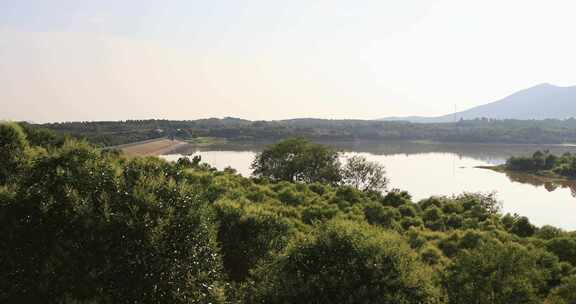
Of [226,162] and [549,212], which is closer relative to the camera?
[549,212]

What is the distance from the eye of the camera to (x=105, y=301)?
9.27m

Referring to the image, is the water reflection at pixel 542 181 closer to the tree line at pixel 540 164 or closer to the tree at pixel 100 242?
the tree line at pixel 540 164

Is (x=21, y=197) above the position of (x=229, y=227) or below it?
above

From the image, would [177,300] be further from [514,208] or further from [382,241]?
[514,208]

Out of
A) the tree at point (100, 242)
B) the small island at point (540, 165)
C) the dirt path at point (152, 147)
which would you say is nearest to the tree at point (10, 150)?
the tree at point (100, 242)

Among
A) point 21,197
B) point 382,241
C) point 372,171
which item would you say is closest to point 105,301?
point 21,197

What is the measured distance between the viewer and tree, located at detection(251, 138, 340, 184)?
60250 millimetres

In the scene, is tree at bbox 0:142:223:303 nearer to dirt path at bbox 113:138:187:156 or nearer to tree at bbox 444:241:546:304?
tree at bbox 444:241:546:304

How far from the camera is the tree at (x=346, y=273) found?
10211 mm

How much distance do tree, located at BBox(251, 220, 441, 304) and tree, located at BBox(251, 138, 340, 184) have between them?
47.9 metres

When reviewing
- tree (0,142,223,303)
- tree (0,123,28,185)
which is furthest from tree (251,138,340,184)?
tree (0,142,223,303)

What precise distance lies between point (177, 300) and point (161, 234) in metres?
1.41

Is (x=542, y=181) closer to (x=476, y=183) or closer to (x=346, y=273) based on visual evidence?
(x=476, y=183)

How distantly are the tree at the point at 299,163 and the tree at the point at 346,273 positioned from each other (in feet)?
157
